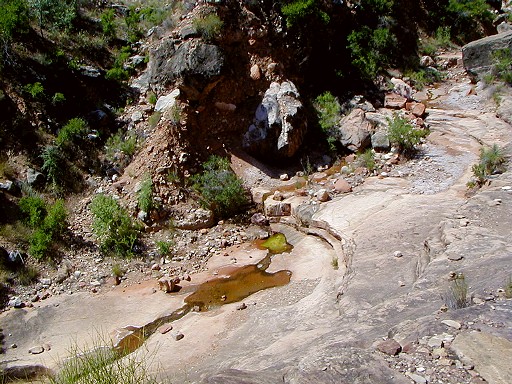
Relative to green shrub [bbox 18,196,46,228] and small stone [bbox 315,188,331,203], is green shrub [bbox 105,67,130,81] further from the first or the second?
small stone [bbox 315,188,331,203]

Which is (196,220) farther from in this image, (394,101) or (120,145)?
(394,101)

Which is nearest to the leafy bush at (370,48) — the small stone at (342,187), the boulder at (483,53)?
the boulder at (483,53)

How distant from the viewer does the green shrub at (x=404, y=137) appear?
428 inches

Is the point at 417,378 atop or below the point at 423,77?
below

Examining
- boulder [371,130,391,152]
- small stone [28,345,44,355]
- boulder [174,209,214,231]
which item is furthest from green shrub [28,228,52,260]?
boulder [371,130,391,152]

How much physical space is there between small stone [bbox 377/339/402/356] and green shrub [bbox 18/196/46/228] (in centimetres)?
694

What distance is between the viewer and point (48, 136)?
408 inches

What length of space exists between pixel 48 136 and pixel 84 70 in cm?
A: 214

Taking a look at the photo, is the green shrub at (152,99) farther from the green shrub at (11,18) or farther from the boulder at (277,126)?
the green shrub at (11,18)

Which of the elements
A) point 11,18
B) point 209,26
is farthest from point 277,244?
point 11,18

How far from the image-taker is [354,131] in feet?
38.2

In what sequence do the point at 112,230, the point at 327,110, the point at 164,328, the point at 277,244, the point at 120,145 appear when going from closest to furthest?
the point at 164,328 → the point at 112,230 → the point at 277,244 → the point at 120,145 → the point at 327,110

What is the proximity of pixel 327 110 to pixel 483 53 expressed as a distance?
503 cm

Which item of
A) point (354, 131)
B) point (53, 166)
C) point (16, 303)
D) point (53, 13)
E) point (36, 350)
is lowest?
point (36, 350)
